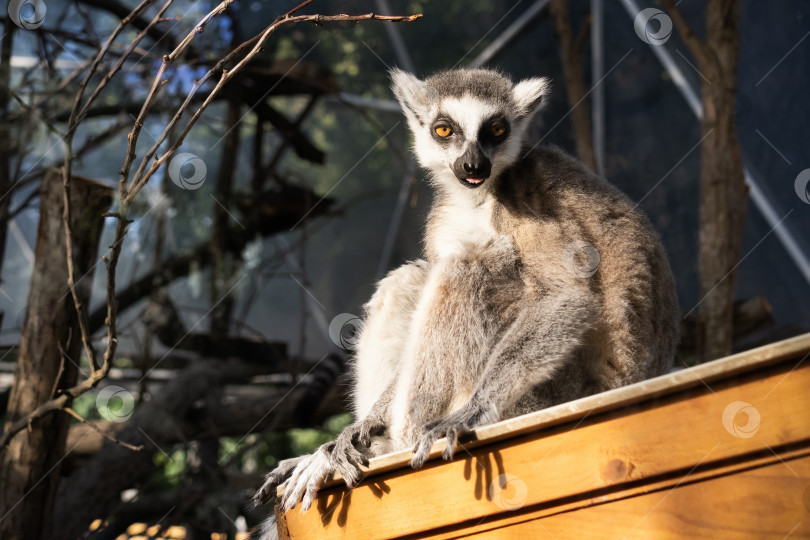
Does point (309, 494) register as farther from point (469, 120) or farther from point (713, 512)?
point (469, 120)

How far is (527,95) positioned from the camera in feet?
9.30

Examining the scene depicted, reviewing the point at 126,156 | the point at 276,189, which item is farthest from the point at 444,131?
the point at 276,189

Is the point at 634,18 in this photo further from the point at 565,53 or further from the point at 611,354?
the point at 611,354

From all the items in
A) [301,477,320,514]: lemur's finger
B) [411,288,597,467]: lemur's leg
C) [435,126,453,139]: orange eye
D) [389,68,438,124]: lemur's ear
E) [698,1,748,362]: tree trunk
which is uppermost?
[698,1,748,362]: tree trunk

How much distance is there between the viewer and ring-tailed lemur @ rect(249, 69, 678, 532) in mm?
2180

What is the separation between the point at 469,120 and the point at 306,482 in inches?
56.6

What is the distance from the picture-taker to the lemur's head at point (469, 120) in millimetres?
2590

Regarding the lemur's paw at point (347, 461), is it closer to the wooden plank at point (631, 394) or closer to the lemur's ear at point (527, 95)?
the wooden plank at point (631, 394)

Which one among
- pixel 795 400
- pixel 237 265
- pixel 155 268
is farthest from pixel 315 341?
pixel 795 400

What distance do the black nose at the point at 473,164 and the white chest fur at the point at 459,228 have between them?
0.15 m

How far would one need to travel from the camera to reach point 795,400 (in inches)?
55.3

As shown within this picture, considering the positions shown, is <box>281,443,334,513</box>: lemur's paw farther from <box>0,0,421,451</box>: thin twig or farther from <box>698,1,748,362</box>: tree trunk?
<box>698,1,748,362</box>: tree trunk

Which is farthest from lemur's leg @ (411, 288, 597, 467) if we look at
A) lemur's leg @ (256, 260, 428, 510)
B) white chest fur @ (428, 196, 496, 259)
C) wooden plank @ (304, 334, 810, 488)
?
lemur's leg @ (256, 260, 428, 510)

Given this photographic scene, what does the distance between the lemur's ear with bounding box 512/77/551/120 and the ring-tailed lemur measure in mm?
132
